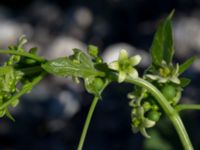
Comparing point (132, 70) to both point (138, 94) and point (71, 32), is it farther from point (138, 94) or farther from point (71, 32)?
point (71, 32)

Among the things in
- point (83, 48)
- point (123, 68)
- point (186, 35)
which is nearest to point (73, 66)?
point (123, 68)

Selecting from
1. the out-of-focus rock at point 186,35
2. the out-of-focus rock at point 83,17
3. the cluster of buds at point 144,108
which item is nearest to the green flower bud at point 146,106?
the cluster of buds at point 144,108

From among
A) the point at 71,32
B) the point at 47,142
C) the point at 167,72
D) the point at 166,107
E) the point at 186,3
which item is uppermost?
the point at 186,3

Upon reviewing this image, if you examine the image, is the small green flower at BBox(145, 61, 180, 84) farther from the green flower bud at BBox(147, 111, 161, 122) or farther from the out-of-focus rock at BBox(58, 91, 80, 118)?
the out-of-focus rock at BBox(58, 91, 80, 118)

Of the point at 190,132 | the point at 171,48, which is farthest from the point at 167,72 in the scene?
the point at 190,132

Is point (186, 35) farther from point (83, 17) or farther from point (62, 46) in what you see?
point (62, 46)

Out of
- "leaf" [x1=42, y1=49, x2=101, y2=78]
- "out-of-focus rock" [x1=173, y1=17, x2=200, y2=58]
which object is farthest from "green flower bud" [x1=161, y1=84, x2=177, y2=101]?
"out-of-focus rock" [x1=173, y1=17, x2=200, y2=58]
